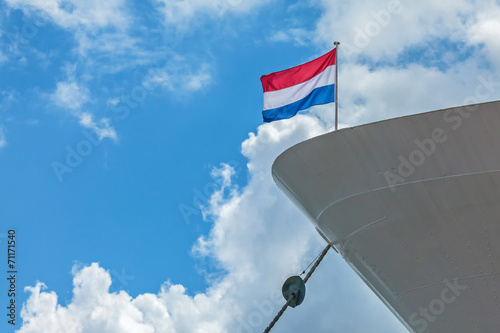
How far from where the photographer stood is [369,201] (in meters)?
9.98

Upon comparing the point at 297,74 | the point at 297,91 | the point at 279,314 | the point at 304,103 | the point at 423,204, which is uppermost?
the point at 297,74

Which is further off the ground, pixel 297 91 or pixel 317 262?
pixel 297 91

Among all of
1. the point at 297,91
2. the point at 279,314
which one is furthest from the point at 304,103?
the point at 279,314

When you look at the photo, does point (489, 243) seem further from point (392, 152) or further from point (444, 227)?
point (392, 152)

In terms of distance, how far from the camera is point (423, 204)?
9.55m

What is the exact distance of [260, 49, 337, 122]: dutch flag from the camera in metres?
12.8

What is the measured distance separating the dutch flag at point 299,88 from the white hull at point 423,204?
234 cm

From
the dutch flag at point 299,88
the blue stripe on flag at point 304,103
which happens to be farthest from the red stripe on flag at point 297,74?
the blue stripe on flag at point 304,103

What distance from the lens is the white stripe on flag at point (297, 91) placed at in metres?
12.8

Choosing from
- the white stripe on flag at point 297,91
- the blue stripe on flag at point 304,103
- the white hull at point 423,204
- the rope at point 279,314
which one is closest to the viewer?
the white hull at point 423,204

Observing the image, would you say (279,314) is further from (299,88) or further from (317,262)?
(299,88)

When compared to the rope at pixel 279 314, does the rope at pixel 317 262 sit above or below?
above

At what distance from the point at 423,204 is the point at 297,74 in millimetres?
4529

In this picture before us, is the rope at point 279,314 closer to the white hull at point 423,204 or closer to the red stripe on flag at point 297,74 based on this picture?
the white hull at point 423,204
